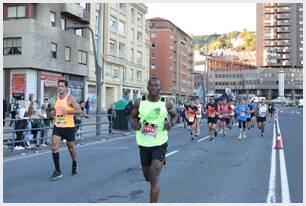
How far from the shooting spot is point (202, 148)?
602 inches

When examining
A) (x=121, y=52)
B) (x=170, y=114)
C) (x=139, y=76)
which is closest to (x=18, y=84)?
(x=121, y=52)

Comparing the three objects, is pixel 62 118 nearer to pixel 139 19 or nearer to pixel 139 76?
pixel 139 76

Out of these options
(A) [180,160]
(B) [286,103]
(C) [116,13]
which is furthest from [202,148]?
(B) [286,103]

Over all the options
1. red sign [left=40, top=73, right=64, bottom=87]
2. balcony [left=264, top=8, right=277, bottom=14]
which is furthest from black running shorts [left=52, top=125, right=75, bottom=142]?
balcony [left=264, top=8, right=277, bottom=14]

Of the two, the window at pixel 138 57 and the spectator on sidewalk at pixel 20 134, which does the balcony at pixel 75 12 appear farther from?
the spectator on sidewalk at pixel 20 134

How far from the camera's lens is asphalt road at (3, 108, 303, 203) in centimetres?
733

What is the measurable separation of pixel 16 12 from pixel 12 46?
2673mm

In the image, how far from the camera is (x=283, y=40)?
14600 cm

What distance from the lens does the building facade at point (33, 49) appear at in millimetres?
36000

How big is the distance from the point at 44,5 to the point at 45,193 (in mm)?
32693

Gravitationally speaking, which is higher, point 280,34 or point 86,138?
point 280,34

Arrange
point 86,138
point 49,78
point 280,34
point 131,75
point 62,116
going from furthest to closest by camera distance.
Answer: point 280,34 → point 131,75 → point 49,78 → point 86,138 → point 62,116

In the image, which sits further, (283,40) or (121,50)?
(283,40)

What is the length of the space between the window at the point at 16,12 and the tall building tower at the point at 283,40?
11515 centimetres
